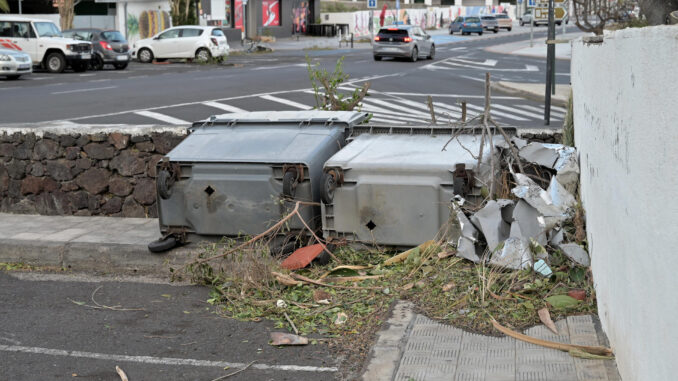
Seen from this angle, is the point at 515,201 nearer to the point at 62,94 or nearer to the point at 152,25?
the point at 62,94

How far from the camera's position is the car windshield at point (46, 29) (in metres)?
32.2

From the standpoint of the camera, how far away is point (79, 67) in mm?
33188

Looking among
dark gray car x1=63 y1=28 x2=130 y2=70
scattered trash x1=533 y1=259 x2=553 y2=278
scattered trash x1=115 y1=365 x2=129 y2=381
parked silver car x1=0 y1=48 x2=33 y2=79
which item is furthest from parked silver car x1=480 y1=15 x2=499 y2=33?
scattered trash x1=115 y1=365 x2=129 y2=381

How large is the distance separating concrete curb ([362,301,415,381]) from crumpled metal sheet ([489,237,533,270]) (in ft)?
2.50

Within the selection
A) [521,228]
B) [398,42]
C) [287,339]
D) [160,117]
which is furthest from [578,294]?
[398,42]

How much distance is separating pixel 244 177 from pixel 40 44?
26.9 metres

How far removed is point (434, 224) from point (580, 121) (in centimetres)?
155

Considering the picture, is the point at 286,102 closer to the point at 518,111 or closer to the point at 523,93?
the point at 518,111

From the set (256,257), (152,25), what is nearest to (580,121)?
(256,257)

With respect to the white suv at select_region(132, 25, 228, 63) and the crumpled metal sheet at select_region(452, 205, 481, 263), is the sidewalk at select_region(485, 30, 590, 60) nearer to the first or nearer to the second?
the white suv at select_region(132, 25, 228, 63)

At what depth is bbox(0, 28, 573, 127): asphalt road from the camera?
1911cm

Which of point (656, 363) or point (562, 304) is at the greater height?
point (656, 363)

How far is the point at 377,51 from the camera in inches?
1575

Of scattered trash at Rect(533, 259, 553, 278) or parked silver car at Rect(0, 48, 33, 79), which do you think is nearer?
scattered trash at Rect(533, 259, 553, 278)
